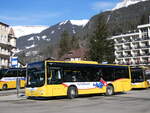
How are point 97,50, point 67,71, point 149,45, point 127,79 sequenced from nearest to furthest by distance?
1. point 67,71
2. point 127,79
3. point 97,50
4. point 149,45

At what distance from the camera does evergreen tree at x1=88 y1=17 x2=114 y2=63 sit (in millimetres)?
60406

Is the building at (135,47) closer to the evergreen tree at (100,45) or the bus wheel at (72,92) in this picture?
the evergreen tree at (100,45)

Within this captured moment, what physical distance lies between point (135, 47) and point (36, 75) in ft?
266

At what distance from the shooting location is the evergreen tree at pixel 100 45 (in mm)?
60406

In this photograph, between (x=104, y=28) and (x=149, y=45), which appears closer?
(x=104, y=28)

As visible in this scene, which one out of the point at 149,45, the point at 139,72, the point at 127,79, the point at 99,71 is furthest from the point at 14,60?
the point at 149,45

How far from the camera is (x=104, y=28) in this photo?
61.6 meters

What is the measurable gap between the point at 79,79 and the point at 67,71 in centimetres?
134

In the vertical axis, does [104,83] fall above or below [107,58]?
below

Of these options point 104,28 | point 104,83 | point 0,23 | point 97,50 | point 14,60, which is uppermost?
point 0,23

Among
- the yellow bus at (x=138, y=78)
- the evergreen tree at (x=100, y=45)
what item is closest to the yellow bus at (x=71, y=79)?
the yellow bus at (x=138, y=78)

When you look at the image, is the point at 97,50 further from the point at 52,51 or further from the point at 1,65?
the point at 52,51

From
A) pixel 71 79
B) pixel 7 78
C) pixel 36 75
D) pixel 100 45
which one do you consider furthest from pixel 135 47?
pixel 36 75

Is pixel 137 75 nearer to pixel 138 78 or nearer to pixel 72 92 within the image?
pixel 138 78
